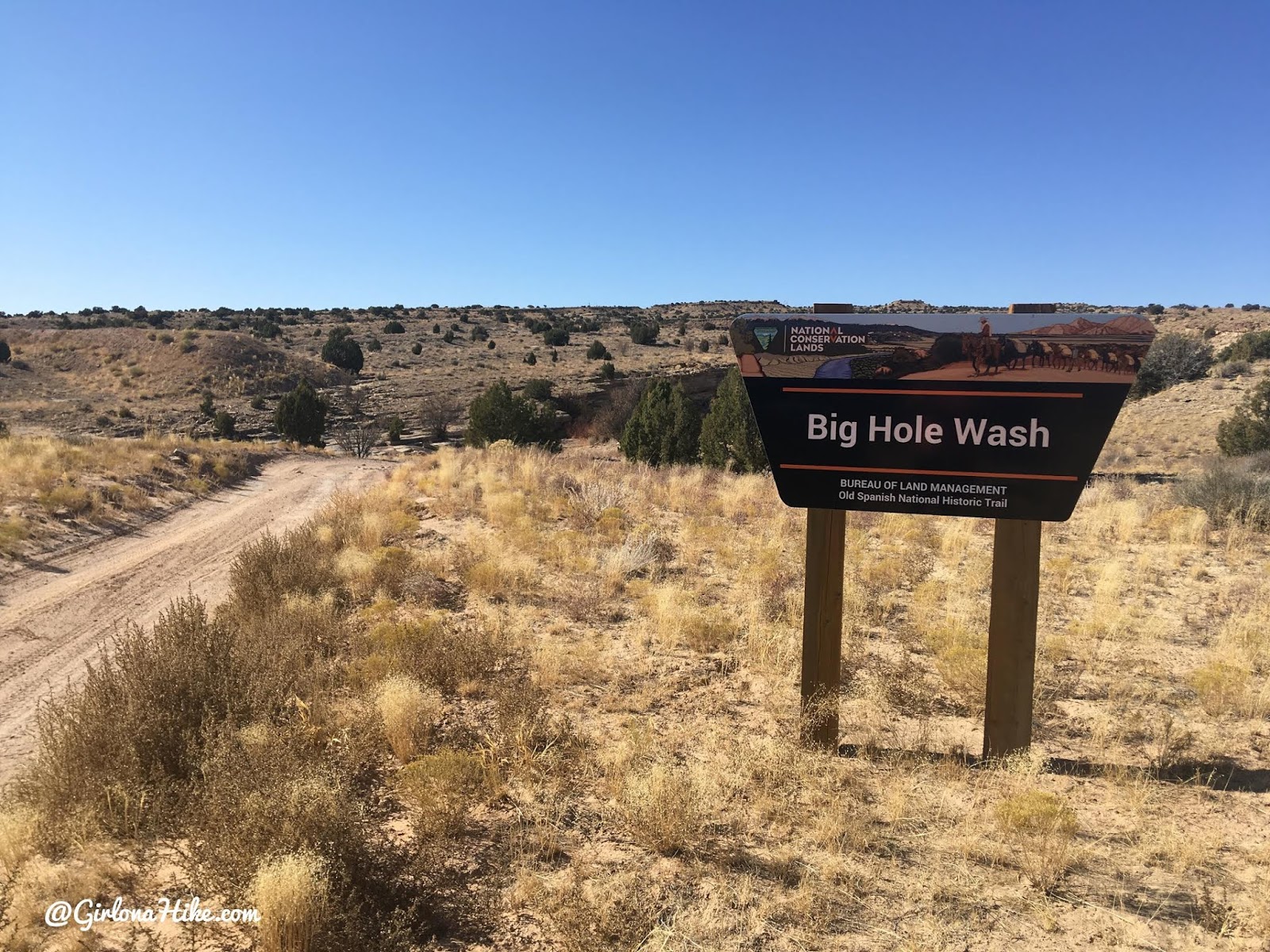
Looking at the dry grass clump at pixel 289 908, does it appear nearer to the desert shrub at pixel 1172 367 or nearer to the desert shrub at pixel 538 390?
the desert shrub at pixel 538 390

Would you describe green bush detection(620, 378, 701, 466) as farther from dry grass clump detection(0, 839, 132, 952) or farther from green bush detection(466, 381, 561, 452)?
dry grass clump detection(0, 839, 132, 952)

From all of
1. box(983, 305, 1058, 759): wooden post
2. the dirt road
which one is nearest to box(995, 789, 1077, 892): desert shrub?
box(983, 305, 1058, 759): wooden post

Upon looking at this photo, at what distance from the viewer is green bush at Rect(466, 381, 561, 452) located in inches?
949

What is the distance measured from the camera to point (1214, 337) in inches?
2115

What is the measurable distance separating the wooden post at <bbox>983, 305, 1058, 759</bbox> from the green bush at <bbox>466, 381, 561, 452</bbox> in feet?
65.4

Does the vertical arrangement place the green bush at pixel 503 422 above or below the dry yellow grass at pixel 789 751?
above

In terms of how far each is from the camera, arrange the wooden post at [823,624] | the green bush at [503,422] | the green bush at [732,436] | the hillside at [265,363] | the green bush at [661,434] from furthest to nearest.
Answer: the hillside at [265,363] < the green bush at [503,422] < the green bush at [661,434] < the green bush at [732,436] < the wooden post at [823,624]

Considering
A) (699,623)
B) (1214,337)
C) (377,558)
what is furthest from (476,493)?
(1214,337)

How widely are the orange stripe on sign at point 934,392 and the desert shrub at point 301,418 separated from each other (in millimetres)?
32029

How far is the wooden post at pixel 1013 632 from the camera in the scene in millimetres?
4410

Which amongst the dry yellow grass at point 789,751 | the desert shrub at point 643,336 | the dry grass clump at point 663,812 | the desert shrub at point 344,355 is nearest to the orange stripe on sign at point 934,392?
the dry yellow grass at point 789,751

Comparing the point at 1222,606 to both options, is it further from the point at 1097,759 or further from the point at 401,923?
the point at 401,923

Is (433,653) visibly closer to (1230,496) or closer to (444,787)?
(444,787)

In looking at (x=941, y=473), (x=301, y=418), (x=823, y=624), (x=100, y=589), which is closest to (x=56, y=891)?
(x=823, y=624)
